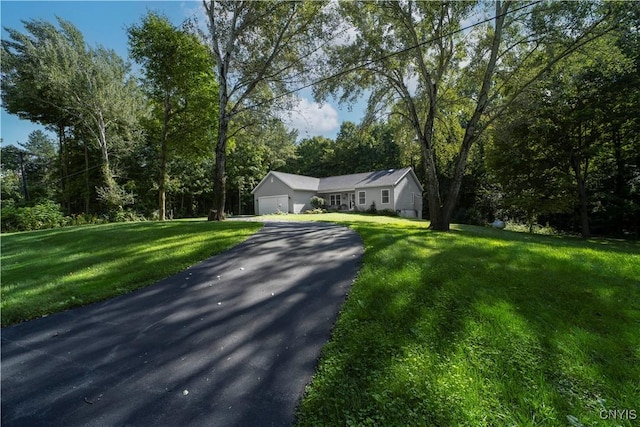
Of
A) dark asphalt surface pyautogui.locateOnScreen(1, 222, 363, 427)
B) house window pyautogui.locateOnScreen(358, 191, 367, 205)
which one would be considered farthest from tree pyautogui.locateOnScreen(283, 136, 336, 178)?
dark asphalt surface pyautogui.locateOnScreen(1, 222, 363, 427)

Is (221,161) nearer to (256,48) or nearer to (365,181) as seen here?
(256,48)

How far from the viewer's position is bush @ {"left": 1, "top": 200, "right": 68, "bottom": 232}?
640 inches

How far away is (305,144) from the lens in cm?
4616

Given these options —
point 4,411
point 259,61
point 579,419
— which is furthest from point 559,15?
point 4,411

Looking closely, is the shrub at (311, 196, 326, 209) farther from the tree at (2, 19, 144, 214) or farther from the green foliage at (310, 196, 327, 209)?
the tree at (2, 19, 144, 214)

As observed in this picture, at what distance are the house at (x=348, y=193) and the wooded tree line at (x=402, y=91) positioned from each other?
5.34m

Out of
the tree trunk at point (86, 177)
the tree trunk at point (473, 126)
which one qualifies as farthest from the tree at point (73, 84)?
the tree trunk at point (473, 126)

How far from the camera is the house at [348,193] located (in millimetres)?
26203

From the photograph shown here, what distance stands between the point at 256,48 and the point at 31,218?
16.7 metres

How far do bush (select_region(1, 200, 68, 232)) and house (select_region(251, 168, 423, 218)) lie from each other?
15820 mm

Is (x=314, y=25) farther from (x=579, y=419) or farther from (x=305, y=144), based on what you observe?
(x=305, y=144)

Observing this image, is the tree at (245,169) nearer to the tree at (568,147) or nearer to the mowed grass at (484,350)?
the tree at (568,147)

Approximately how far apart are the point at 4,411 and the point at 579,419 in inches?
175

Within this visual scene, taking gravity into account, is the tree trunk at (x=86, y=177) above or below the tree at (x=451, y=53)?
below
